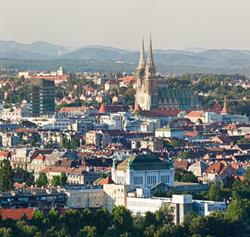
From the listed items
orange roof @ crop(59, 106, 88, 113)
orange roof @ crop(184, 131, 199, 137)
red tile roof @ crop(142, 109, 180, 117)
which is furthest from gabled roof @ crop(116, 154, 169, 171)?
orange roof @ crop(59, 106, 88, 113)

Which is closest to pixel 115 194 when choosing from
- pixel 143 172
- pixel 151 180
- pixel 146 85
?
pixel 143 172

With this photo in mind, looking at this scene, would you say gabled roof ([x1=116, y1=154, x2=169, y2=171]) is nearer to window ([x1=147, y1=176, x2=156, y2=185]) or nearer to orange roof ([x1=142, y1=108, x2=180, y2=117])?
window ([x1=147, y1=176, x2=156, y2=185])

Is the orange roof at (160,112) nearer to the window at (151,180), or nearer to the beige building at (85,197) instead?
the window at (151,180)

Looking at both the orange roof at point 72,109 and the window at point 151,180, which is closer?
the window at point 151,180

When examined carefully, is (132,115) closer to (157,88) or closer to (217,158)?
(157,88)

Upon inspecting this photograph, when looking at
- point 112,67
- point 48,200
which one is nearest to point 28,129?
point 48,200

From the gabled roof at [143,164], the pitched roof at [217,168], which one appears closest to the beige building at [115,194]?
the gabled roof at [143,164]

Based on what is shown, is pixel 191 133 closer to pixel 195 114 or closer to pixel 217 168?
pixel 195 114
